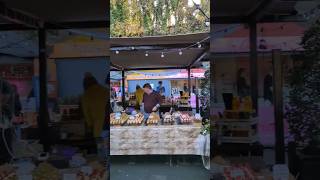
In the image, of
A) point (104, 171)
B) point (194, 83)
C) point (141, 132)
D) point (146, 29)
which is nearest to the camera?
point (104, 171)

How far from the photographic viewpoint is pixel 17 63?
2.97m

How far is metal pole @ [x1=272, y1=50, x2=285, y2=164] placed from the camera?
282 centimetres

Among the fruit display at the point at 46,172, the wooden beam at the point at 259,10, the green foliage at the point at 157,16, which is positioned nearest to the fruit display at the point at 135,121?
the green foliage at the point at 157,16

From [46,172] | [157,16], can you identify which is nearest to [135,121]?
[157,16]

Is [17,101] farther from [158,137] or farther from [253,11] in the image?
[158,137]

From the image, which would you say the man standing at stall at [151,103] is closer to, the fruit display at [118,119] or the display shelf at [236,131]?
the fruit display at [118,119]

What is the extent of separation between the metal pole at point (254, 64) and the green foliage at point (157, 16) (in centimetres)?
627

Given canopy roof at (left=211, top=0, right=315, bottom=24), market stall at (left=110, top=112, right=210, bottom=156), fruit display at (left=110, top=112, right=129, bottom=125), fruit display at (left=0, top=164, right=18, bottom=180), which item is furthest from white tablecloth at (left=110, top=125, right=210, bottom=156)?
canopy roof at (left=211, top=0, right=315, bottom=24)

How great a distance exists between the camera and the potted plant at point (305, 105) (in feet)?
9.14

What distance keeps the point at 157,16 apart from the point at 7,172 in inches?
294

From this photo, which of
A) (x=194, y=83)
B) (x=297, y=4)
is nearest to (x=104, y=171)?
(x=297, y=4)

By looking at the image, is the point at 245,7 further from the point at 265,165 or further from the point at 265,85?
the point at 265,165

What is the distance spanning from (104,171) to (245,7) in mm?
1466

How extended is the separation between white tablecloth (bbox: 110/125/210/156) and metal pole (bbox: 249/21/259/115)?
4094 mm
